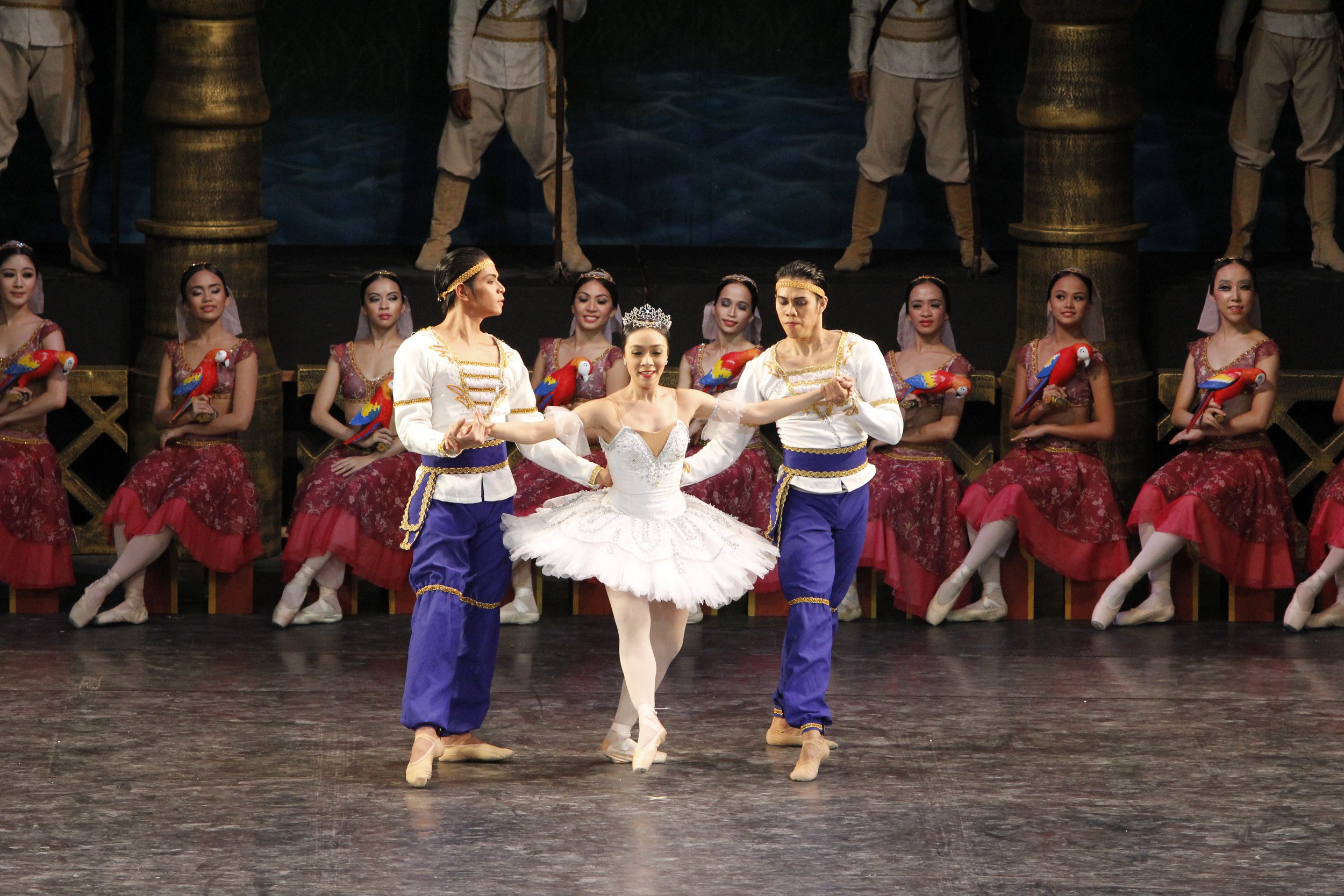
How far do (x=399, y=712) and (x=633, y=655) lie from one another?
946mm

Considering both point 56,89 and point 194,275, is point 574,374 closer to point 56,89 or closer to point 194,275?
point 194,275

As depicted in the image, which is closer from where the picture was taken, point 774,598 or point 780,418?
point 780,418

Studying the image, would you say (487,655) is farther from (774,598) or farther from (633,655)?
(774,598)

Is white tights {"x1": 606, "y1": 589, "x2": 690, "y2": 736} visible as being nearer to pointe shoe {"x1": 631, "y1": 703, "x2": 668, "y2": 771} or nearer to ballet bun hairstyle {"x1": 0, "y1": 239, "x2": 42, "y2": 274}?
pointe shoe {"x1": 631, "y1": 703, "x2": 668, "y2": 771}

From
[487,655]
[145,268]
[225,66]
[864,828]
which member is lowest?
[864,828]

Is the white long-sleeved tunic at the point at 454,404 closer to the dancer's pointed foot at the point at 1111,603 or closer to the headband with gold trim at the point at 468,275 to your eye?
the headband with gold trim at the point at 468,275

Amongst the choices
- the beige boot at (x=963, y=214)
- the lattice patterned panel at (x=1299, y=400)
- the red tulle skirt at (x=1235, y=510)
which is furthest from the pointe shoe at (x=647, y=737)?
the beige boot at (x=963, y=214)

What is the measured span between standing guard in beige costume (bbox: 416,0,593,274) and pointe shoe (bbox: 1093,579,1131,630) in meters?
2.61

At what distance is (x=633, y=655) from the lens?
521 centimetres

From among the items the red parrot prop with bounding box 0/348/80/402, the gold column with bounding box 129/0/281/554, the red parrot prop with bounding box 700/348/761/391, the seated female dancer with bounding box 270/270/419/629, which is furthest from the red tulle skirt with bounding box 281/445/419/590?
the red parrot prop with bounding box 700/348/761/391

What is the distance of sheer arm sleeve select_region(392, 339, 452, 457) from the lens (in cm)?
513

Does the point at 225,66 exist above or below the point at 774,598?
above

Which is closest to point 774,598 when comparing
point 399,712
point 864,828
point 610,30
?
point 399,712

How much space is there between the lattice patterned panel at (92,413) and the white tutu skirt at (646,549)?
282cm
